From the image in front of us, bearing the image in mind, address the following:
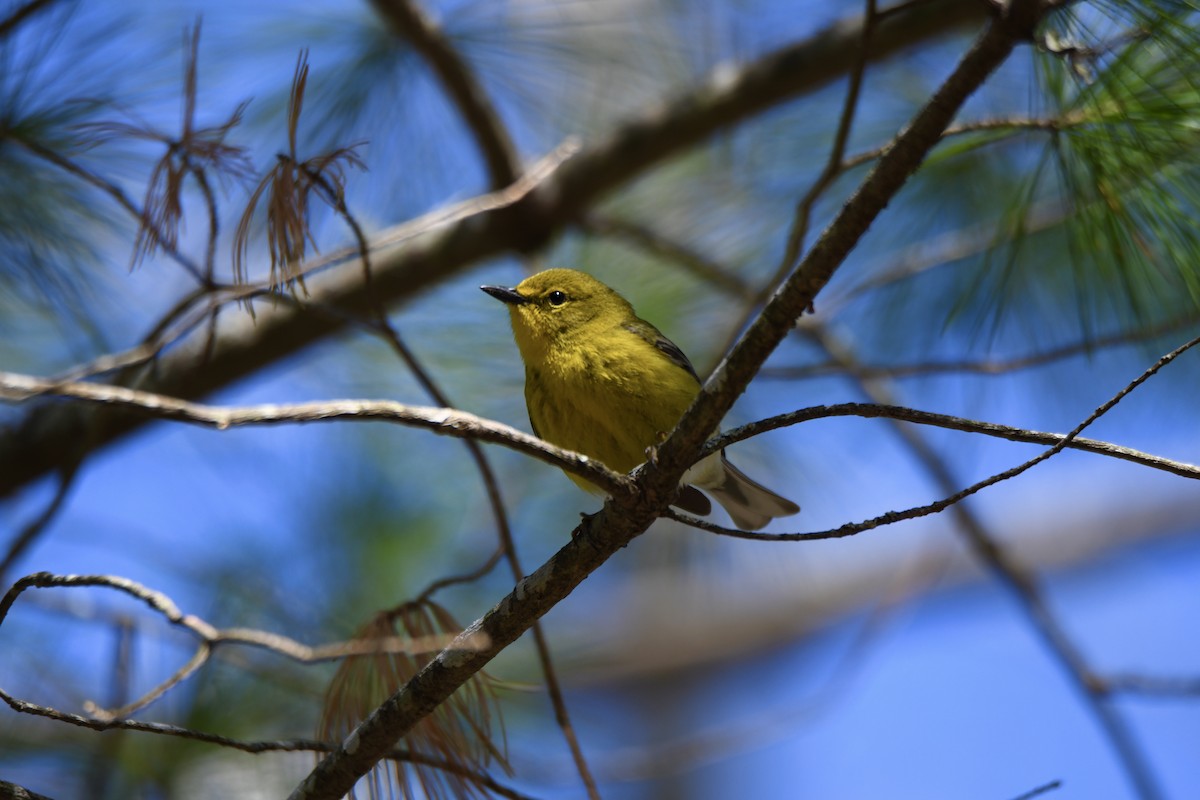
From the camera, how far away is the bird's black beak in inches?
132

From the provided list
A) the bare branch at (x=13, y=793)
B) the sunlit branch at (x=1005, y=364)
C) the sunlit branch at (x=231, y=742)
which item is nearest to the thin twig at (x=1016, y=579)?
the sunlit branch at (x=1005, y=364)

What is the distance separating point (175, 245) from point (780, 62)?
2.26 metres

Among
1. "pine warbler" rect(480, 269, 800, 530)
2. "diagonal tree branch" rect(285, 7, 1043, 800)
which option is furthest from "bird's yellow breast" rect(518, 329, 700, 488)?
"diagonal tree branch" rect(285, 7, 1043, 800)

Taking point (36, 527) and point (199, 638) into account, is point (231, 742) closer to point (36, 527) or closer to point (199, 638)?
point (199, 638)

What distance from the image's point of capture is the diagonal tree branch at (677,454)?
1.42m

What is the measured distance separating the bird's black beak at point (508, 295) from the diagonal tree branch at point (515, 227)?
358 millimetres

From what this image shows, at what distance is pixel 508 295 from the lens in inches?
132

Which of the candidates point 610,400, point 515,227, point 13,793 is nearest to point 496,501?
point 610,400

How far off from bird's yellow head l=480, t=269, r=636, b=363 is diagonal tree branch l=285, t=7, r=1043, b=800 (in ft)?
3.31

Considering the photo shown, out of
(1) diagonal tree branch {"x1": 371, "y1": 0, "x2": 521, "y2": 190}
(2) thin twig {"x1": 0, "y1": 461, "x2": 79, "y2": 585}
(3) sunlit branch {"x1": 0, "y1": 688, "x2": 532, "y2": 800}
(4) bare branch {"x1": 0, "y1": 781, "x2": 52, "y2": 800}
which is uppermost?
(1) diagonal tree branch {"x1": 371, "y1": 0, "x2": 521, "y2": 190}

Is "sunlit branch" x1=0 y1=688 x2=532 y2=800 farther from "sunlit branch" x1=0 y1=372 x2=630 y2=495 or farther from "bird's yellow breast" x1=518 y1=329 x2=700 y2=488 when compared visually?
"bird's yellow breast" x1=518 y1=329 x2=700 y2=488

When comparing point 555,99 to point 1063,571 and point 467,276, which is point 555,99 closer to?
point 467,276

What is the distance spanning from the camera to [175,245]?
2217 millimetres

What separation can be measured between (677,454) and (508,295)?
166 centimetres
